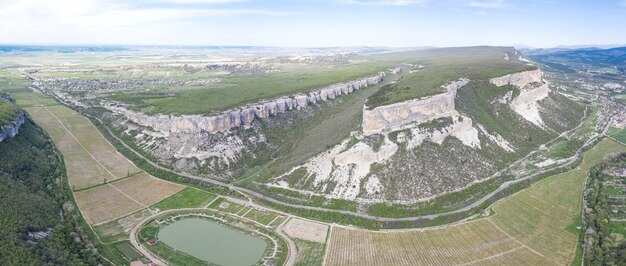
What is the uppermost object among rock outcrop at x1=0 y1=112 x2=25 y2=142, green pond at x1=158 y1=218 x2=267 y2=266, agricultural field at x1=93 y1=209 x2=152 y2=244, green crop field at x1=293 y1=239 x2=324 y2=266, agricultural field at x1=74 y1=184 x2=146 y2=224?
rock outcrop at x1=0 y1=112 x2=25 y2=142

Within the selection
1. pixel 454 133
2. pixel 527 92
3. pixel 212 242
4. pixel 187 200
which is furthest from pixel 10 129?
pixel 527 92

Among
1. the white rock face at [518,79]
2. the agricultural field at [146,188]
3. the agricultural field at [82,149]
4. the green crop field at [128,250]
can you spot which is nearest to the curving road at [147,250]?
the green crop field at [128,250]

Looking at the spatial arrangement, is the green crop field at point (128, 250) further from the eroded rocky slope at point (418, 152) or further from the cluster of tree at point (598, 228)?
the cluster of tree at point (598, 228)

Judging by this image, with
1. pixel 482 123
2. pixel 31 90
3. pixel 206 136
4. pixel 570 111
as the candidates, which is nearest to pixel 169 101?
pixel 206 136

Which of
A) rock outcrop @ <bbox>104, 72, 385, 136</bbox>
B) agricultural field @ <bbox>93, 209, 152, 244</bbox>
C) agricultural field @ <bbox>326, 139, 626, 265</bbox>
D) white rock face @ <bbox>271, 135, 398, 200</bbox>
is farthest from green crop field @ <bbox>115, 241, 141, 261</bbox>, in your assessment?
rock outcrop @ <bbox>104, 72, 385, 136</bbox>

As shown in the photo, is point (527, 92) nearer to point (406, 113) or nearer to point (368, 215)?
point (406, 113)

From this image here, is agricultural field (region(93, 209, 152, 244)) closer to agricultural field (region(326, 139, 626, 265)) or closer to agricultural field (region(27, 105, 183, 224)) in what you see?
agricultural field (region(27, 105, 183, 224))
